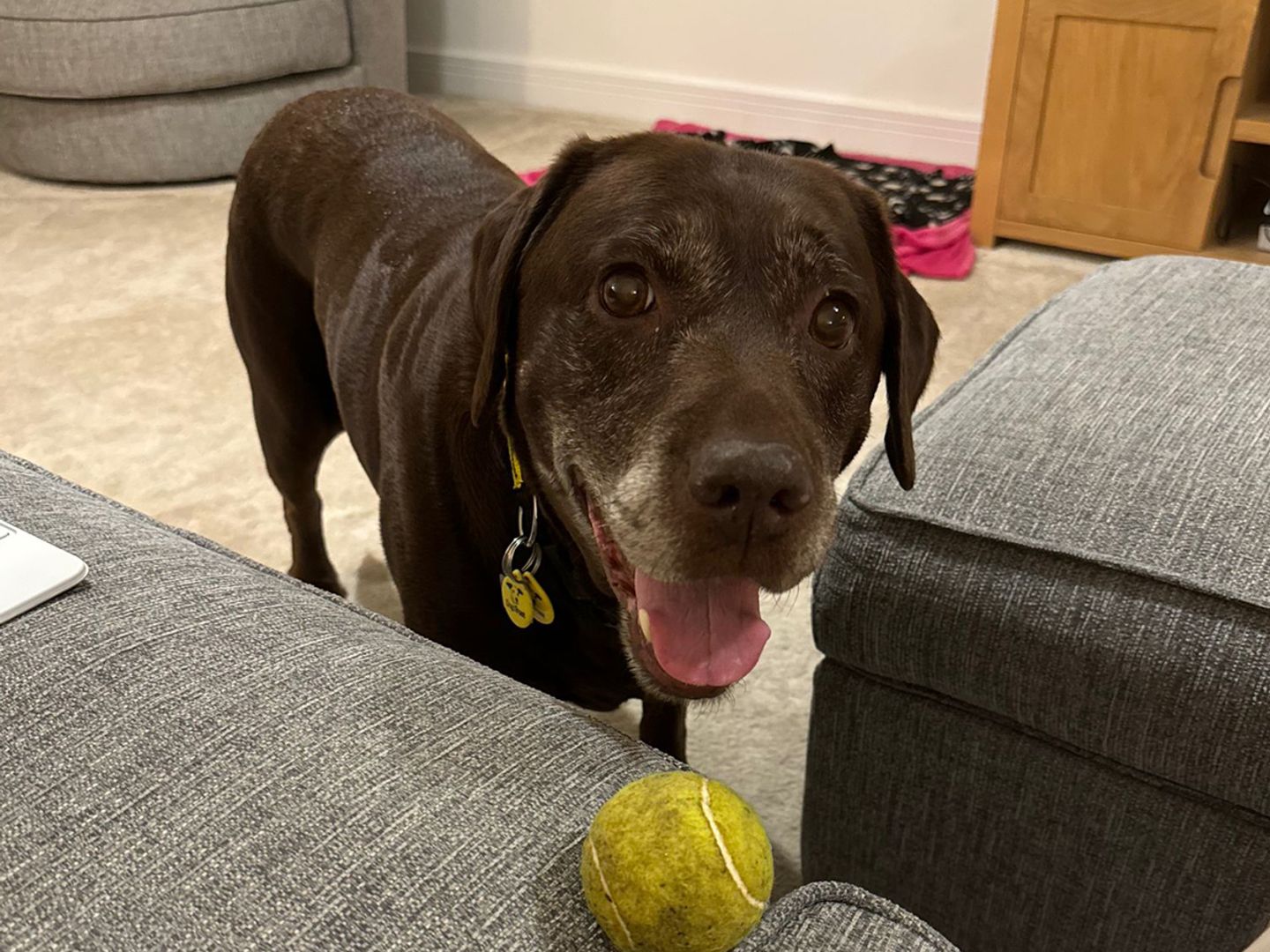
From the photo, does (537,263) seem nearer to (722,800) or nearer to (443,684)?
(443,684)

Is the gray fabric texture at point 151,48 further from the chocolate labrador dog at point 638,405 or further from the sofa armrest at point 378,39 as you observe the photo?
the chocolate labrador dog at point 638,405

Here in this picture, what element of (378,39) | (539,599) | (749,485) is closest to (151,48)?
(378,39)

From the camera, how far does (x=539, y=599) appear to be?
123 centimetres

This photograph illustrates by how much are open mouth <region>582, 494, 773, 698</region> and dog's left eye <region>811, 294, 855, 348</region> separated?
270 mm

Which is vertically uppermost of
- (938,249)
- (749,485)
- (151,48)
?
(151,48)

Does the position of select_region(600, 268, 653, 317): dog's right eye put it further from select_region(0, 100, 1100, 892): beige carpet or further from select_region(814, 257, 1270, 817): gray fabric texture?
select_region(0, 100, 1100, 892): beige carpet

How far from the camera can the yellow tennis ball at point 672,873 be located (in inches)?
27.7

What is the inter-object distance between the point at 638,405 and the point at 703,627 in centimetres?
22

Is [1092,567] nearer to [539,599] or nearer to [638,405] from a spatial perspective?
[638,405]

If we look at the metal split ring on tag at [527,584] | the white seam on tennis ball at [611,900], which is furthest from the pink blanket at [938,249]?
the white seam on tennis ball at [611,900]

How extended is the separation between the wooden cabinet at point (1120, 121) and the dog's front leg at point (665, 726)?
2509mm

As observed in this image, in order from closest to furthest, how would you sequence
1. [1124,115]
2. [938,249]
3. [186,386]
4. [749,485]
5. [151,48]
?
[749,485] → [186,386] → [1124,115] → [938,249] → [151,48]

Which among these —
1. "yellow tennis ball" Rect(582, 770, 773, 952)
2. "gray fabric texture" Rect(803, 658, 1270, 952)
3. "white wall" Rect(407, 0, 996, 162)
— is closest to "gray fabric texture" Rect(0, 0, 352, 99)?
"white wall" Rect(407, 0, 996, 162)

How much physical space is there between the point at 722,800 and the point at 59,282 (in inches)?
122
